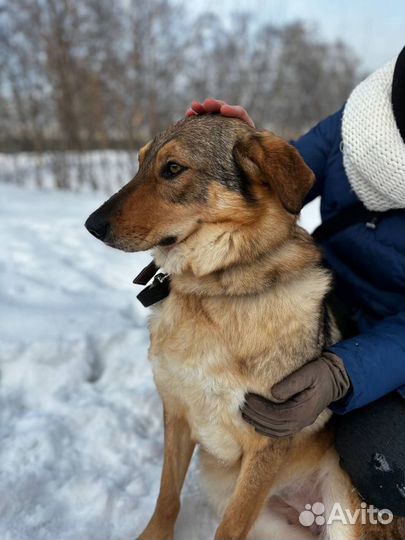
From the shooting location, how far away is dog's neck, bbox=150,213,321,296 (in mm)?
1879

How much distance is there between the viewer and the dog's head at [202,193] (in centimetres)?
179

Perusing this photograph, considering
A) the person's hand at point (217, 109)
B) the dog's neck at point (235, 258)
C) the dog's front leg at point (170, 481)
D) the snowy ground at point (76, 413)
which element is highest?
the person's hand at point (217, 109)

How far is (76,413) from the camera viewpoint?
2746 mm

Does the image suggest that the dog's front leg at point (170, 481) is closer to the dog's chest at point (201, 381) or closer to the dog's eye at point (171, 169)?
the dog's chest at point (201, 381)

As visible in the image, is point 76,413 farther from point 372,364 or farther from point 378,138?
point 378,138

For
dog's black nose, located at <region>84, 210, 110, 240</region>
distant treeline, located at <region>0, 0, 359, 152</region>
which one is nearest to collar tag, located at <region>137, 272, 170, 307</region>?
dog's black nose, located at <region>84, 210, 110, 240</region>

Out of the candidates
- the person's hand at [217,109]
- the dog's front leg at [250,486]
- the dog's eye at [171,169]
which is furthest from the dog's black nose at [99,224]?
the dog's front leg at [250,486]

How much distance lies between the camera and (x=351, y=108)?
220cm

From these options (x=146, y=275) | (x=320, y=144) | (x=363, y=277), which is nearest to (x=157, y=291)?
(x=146, y=275)

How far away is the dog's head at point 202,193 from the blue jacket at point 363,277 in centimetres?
62

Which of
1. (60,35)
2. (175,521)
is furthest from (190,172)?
(60,35)

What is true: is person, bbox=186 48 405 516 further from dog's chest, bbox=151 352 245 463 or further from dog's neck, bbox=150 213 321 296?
dog's neck, bbox=150 213 321 296

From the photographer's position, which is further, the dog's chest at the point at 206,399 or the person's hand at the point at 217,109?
the person's hand at the point at 217,109

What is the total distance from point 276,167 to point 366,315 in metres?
1.10
